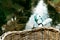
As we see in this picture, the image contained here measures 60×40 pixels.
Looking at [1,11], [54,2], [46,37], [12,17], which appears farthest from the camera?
[54,2]

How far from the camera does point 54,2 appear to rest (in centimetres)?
232

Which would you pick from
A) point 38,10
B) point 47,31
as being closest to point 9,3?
point 38,10

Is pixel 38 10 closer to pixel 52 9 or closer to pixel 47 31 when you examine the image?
pixel 52 9

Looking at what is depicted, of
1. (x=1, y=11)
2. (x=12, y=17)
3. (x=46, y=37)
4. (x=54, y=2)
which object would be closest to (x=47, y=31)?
(x=46, y=37)

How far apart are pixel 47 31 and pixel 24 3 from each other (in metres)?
1.29

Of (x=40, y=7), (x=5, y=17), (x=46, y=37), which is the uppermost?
(x=40, y=7)

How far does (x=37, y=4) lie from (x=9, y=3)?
0.66 m

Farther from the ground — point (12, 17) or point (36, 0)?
point (36, 0)

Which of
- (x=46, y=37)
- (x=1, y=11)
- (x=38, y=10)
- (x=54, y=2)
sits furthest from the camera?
(x=38, y=10)

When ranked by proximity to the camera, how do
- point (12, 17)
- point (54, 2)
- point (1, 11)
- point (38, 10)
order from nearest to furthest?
point (1, 11), point (12, 17), point (54, 2), point (38, 10)

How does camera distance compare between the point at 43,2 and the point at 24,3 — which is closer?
the point at 24,3

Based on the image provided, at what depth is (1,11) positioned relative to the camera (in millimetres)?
1896

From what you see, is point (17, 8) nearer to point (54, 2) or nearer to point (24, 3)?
point (24, 3)

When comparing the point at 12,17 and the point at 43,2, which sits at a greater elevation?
the point at 43,2
